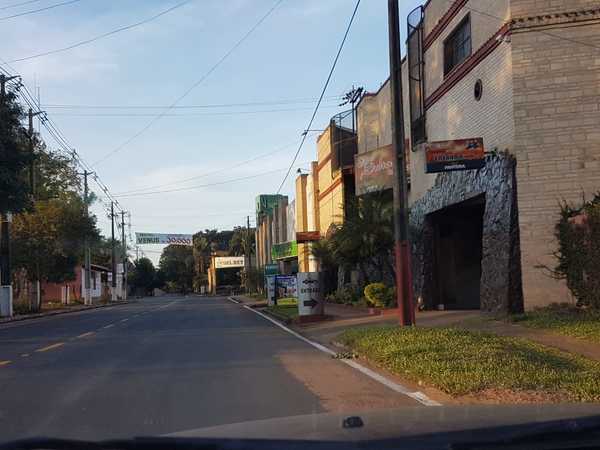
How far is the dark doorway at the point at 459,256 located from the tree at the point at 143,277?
118 meters

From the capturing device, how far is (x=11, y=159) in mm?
27516

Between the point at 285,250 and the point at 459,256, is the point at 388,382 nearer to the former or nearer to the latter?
the point at 459,256

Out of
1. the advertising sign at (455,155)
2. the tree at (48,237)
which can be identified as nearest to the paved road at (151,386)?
the advertising sign at (455,155)

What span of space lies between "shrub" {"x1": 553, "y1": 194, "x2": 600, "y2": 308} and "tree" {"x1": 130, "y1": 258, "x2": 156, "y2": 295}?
127 metres

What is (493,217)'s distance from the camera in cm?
1889

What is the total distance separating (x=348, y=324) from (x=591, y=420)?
56.6 ft

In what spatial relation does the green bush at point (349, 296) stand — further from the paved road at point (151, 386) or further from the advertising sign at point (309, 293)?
the paved road at point (151, 386)

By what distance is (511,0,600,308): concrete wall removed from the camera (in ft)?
57.0

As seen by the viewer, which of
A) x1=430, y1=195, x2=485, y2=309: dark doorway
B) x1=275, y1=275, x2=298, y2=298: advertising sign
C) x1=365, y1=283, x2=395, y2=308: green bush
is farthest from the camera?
x1=275, y1=275, x2=298, y2=298: advertising sign

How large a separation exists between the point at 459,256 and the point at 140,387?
17.8 m

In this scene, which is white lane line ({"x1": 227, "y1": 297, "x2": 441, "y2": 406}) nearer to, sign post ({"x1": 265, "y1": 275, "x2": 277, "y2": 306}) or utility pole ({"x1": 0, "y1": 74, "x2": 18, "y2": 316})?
sign post ({"x1": 265, "y1": 275, "x2": 277, "y2": 306})

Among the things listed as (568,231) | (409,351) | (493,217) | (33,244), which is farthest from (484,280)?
(33,244)

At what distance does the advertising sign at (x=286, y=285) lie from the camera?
39697mm

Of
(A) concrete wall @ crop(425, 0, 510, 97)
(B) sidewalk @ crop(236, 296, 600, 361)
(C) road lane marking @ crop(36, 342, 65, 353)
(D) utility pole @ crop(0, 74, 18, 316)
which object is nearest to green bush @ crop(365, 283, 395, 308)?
(B) sidewalk @ crop(236, 296, 600, 361)
